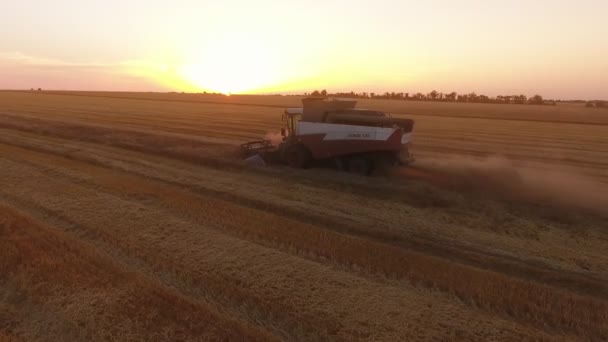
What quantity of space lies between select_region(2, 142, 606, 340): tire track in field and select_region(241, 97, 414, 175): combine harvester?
4.36 meters

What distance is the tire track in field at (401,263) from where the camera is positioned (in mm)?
5074

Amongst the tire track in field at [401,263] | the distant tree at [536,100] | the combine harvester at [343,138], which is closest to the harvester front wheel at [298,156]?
the combine harvester at [343,138]

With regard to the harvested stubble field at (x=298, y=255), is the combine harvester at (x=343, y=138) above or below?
above

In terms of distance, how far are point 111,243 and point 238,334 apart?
3209 millimetres

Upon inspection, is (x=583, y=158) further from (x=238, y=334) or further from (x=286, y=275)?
(x=238, y=334)

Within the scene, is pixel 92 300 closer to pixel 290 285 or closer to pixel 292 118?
pixel 290 285

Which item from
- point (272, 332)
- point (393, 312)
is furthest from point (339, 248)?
point (272, 332)

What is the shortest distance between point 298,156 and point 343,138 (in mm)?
1683

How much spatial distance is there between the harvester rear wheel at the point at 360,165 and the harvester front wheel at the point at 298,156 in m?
1.37

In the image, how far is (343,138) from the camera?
11.8 metres

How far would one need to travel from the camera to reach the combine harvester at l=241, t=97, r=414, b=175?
37.3 feet

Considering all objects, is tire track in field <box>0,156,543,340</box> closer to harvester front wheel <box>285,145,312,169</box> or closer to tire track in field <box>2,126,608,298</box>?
tire track in field <box>2,126,608,298</box>

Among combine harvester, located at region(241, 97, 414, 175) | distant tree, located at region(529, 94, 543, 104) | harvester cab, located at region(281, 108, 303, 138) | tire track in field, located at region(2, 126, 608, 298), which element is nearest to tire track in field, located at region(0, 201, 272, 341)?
tire track in field, located at region(2, 126, 608, 298)

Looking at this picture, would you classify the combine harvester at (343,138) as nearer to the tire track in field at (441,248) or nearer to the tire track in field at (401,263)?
the tire track in field at (441,248)
